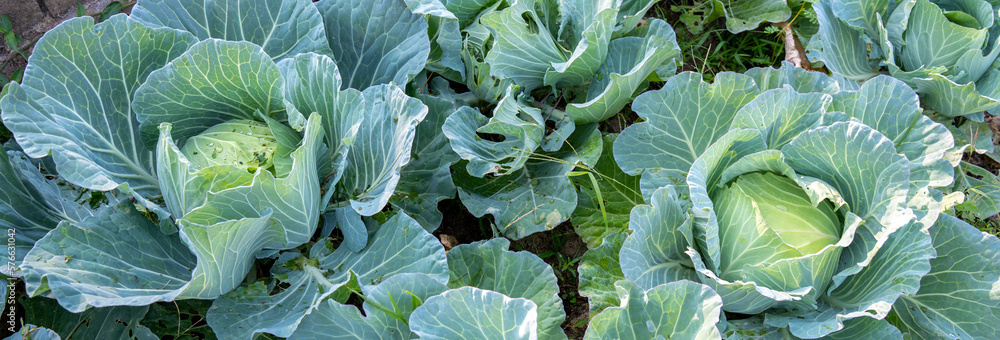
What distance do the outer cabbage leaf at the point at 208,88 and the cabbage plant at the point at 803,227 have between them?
147cm

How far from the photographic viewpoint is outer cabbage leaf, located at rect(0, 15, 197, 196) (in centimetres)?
213

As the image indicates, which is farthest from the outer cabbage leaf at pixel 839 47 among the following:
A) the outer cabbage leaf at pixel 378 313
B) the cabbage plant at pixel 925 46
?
the outer cabbage leaf at pixel 378 313

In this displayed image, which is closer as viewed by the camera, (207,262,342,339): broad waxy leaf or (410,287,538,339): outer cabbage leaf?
(410,287,538,339): outer cabbage leaf

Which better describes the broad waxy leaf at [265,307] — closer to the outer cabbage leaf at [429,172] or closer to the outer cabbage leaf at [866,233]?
the outer cabbage leaf at [429,172]

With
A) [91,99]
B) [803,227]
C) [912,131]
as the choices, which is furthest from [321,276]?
[912,131]

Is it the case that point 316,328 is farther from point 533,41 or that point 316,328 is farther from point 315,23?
point 533,41

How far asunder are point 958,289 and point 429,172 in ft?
7.10

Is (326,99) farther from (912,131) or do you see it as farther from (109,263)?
(912,131)

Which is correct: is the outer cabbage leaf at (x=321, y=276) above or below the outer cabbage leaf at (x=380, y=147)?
below

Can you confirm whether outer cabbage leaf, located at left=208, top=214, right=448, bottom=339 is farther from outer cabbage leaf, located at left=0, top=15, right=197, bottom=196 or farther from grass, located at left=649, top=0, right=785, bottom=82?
grass, located at left=649, top=0, right=785, bottom=82

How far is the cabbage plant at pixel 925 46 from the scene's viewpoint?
297 centimetres

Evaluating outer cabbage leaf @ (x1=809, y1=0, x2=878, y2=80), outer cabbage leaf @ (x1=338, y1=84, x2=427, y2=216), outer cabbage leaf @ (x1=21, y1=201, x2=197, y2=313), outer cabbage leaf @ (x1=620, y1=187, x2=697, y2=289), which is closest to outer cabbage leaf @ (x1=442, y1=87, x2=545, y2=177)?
outer cabbage leaf @ (x1=338, y1=84, x2=427, y2=216)

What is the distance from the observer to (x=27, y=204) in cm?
234

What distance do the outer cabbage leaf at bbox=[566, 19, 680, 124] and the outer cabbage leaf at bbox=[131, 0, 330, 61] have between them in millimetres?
1175
